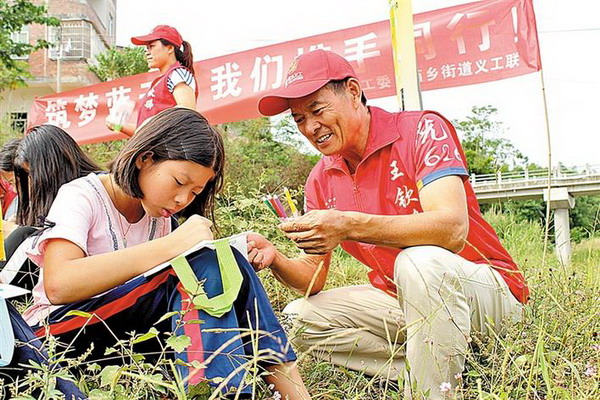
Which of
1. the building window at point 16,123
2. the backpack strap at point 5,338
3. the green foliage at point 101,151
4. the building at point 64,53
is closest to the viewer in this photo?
the backpack strap at point 5,338

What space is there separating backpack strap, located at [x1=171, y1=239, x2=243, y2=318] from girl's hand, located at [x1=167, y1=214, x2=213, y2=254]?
0.07m

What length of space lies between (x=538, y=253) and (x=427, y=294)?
244 cm

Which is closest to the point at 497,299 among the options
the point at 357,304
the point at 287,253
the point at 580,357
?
the point at 580,357

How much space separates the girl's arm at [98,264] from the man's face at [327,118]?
548 mm

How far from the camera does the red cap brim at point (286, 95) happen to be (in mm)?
1912

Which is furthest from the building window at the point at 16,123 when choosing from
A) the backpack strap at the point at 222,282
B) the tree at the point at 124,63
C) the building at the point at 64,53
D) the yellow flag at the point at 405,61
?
the backpack strap at the point at 222,282

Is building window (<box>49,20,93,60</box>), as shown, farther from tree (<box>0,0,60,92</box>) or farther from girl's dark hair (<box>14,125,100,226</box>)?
girl's dark hair (<box>14,125,100,226</box>)

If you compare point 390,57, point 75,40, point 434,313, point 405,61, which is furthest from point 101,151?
point 75,40

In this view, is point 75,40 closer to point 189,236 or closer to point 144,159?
point 144,159

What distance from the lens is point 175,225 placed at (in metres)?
1.98

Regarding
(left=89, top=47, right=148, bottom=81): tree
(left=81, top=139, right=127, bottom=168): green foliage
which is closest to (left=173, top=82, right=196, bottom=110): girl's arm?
(left=81, top=139, right=127, bottom=168): green foliage

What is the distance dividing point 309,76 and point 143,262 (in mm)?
746

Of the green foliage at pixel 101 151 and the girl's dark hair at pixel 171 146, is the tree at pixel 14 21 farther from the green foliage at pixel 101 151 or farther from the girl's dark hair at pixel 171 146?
the girl's dark hair at pixel 171 146

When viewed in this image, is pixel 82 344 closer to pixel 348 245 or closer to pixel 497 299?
pixel 348 245
